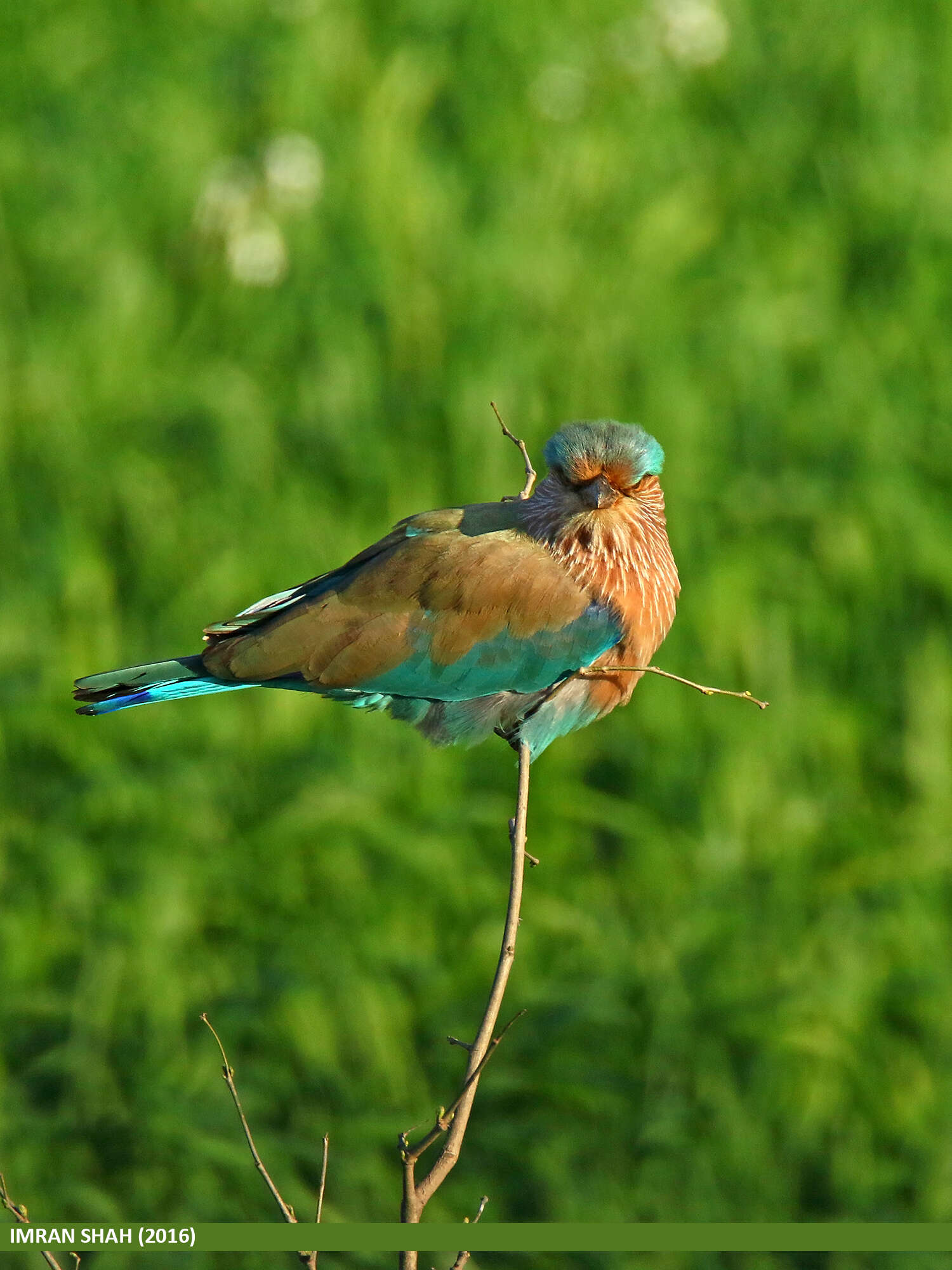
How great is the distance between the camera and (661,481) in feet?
17.0

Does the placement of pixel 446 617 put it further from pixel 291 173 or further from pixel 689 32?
pixel 689 32

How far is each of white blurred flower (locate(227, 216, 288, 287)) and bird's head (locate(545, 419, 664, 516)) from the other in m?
2.88

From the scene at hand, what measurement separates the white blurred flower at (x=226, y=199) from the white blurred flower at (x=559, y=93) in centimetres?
115

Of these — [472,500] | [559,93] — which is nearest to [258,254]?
[472,500]

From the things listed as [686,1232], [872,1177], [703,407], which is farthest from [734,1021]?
[703,407]

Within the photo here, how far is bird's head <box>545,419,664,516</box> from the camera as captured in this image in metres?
2.90

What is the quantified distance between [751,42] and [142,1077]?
178 inches

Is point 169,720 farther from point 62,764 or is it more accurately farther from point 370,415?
point 370,415

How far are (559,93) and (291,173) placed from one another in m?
1.14

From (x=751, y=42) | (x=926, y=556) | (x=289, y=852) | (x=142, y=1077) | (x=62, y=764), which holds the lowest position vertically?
(x=142, y=1077)

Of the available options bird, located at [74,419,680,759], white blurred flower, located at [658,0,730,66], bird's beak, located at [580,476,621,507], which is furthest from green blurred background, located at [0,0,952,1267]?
bird's beak, located at [580,476,621,507]

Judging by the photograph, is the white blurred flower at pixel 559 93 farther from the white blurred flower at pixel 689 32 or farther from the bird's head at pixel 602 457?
the bird's head at pixel 602 457

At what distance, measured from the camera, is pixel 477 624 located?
10.2ft

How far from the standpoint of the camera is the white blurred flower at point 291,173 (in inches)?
221
